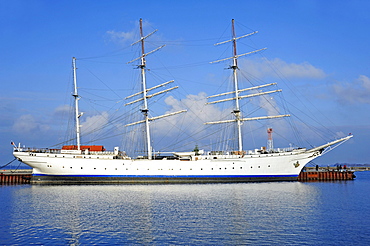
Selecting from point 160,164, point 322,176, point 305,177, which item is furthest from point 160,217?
point 322,176

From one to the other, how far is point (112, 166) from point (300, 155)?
2682cm

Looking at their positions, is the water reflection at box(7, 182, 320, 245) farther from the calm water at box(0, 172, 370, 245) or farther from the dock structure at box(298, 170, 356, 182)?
the dock structure at box(298, 170, 356, 182)

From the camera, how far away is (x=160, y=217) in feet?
82.8

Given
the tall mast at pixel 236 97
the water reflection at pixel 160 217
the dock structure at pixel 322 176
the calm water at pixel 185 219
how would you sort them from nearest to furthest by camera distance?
1. the calm water at pixel 185 219
2. the water reflection at pixel 160 217
3. the tall mast at pixel 236 97
4. the dock structure at pixel 322 176

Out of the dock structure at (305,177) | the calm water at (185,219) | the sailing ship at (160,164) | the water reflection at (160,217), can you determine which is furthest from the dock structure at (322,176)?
the calm water at (185,219)

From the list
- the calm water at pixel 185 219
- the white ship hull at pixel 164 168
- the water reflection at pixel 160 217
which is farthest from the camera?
the white ship hull at pixel 164 168

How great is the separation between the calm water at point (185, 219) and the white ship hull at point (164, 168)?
13.4m

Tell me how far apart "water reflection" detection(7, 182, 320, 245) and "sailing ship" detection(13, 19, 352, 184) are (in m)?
12.8

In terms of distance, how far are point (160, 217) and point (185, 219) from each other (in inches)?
78.2

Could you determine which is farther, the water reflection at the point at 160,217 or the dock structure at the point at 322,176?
the dock structure at the point at 322,176

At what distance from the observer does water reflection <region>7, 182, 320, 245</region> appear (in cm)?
1967

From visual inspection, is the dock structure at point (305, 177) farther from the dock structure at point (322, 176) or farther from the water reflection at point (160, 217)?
the water reflection at point (160, 217)

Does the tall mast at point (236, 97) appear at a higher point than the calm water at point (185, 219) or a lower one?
higher

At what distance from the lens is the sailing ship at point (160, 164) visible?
163ft
